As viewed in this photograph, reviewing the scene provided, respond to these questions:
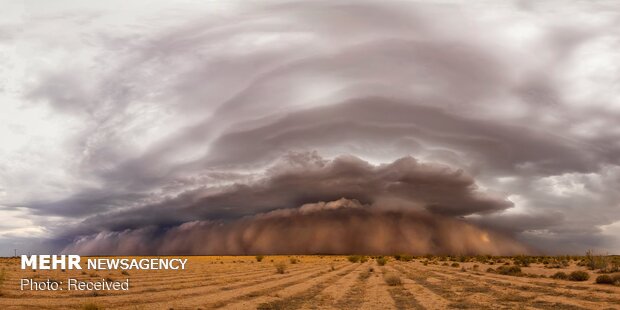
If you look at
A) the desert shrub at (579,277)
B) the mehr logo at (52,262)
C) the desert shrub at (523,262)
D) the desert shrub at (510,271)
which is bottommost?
the desert shrub at (523,262)

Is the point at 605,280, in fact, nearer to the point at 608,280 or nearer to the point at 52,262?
the point at 608,280

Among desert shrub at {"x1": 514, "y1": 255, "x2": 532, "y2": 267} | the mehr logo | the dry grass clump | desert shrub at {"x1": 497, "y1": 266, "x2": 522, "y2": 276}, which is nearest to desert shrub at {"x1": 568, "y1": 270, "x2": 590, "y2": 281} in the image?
the dry grass clump

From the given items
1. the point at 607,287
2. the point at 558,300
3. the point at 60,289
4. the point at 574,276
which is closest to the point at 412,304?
the point at 558,300

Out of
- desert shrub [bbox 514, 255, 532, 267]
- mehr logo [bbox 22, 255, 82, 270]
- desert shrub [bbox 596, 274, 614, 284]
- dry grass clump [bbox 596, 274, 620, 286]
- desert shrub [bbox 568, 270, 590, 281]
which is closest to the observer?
dry grass clump [bbox 596, 274, 620, 286]

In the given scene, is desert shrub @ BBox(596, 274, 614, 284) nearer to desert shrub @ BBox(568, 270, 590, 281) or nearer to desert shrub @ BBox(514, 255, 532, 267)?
desert shrub @ BBox(568, 270, 590, 281)

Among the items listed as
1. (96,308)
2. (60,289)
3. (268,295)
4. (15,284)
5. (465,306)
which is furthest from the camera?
(15,284)

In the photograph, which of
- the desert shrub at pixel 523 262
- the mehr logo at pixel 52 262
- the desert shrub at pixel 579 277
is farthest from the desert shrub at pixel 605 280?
the mehr logo at pixel 52 262

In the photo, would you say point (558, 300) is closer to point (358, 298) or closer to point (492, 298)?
point (492, 298)

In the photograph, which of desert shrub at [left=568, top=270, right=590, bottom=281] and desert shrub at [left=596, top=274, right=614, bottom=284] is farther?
desert shrub at [left=568, top=270, right=590, bottom=281]

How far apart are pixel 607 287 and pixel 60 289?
3115cm

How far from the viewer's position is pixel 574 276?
31562 mm

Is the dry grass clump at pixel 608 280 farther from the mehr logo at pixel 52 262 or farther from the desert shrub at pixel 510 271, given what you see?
the mehr logo at pixel 52 262

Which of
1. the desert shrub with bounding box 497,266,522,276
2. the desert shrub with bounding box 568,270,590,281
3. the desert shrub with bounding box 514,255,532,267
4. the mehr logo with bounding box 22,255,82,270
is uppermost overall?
the mehr logo with bounding box 22,255,82,270

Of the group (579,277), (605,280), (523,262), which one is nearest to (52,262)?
(579,277)
